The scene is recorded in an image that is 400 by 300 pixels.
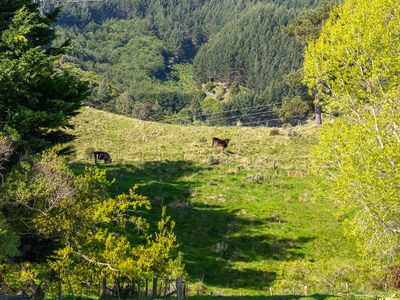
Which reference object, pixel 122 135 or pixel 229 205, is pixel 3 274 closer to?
pixel 229 205

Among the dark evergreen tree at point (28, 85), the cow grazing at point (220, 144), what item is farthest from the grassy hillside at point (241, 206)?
the dark evergreen tree at point (28, 85)

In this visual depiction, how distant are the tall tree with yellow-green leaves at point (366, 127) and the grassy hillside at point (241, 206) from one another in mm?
4785

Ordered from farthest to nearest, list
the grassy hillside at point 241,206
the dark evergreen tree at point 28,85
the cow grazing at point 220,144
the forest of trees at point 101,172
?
the cow grazing at point 220,144 < the grassy hillside at point 241,206 < the dark evergreen tree at point 28,85 < the forest of trees at point 101,172

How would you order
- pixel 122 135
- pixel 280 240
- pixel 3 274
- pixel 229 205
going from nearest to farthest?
pixel 3 274, pixel 280 240, pixel 229 205, pixel 122 135

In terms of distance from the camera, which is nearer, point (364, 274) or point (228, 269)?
point (364, 274)

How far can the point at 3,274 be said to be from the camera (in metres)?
15.2

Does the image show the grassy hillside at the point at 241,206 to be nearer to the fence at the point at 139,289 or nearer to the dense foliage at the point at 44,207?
the fence at the point at 139,289

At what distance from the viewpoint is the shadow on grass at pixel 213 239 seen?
24.6m

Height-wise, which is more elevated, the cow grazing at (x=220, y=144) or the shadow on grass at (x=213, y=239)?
the shadow on grass at (x=213, y=239)

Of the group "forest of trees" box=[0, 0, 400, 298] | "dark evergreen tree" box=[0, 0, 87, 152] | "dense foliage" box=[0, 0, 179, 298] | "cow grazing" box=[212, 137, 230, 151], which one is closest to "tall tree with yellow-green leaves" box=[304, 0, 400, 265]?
"forest of trees" box=[0, 0, 400, 298]

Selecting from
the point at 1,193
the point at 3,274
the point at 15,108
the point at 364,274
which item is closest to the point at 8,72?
the point at 15,108

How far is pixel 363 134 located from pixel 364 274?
8.61 m

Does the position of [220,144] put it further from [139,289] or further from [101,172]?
[139,289]

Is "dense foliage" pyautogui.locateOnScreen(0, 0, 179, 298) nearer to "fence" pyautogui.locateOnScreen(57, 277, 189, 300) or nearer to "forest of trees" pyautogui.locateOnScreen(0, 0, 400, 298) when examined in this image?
"forest of trees" pyautogui.locateOnScreen(0, 0, 400, 298)
